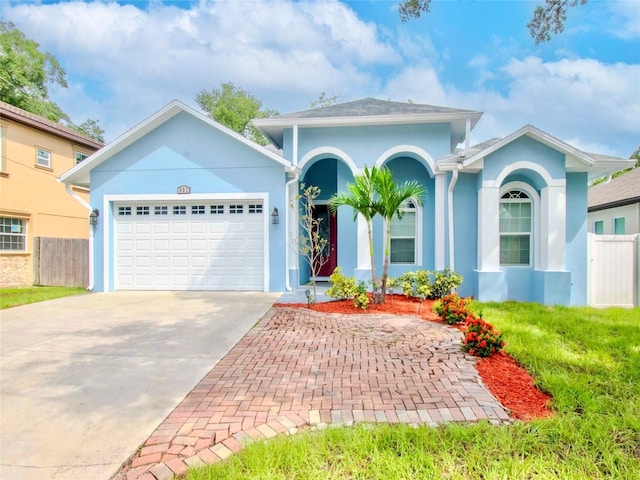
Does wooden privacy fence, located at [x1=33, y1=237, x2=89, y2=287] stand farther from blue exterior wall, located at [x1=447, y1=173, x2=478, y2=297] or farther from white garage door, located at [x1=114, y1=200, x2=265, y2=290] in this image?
blue exterior wall, located at [x1=447, y1=173, x2=478, y2=297]

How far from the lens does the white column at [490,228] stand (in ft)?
28.4

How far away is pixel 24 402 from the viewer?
138 inches

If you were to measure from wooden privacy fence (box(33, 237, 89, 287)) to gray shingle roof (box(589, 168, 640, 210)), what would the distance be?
19.5 meters

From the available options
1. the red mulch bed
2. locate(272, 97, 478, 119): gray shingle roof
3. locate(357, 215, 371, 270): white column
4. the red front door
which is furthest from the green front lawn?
the red front door

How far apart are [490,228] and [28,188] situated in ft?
53.2

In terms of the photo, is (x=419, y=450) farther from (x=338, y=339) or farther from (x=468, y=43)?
(x=468, y=43)

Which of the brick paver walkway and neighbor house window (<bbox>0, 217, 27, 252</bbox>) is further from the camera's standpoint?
neighbor house window (<bbox>0, 217, 27, 252</bbox>)

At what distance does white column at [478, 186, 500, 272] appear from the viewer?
341 inches

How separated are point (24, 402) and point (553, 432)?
4797 millimetres

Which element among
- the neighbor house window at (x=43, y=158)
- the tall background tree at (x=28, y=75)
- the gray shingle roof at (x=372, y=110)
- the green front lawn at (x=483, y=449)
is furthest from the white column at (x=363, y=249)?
the tall background tree at (x=28, y=75)

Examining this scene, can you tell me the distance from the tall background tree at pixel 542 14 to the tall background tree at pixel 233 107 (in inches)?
1022

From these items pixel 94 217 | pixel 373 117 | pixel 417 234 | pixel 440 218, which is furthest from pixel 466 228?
pixel 94 217

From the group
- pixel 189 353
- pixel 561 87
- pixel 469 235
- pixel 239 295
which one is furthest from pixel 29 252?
pixel 561 87

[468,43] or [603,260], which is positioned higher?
[468,43]
